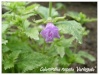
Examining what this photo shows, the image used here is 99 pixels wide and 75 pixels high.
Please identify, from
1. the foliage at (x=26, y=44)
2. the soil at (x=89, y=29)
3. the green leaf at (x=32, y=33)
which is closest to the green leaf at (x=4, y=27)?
the foliage at (x=26, y=44)

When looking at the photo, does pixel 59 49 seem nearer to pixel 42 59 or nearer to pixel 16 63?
pixel 42 59

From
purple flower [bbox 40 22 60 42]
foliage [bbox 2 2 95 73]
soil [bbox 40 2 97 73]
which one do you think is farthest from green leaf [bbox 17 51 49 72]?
soil [bbox 40 2 97 73]

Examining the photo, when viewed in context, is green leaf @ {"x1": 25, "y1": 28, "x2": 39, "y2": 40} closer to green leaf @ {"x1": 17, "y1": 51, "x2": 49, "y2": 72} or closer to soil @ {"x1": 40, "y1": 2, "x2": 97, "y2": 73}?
green leaf @ {"x1": 17, "y1": 51, "x2": 49, "y2": 72}

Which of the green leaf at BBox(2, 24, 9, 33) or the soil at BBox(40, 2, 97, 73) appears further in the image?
the soil at BBox(40, 2, 97, 73)

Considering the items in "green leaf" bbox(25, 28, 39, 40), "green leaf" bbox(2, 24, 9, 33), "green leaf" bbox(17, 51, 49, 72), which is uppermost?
"green leaf" bbox(2, 24, 9, 33)

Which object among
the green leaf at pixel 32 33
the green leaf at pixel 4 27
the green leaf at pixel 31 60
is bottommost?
the green leaf at pixel 31 60

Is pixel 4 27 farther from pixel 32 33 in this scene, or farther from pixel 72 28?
pixel 72 28

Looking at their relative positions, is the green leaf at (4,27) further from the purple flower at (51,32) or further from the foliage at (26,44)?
the purple flower at (51,32)

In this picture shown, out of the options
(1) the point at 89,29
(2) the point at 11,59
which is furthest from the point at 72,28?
(1) the point at 89,29

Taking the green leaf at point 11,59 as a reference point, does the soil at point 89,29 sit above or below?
above

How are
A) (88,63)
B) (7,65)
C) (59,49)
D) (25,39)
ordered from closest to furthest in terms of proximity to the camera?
(7,65), (59,49), (25,39), (88,63)

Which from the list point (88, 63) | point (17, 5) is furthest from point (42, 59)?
point (88, 63)
